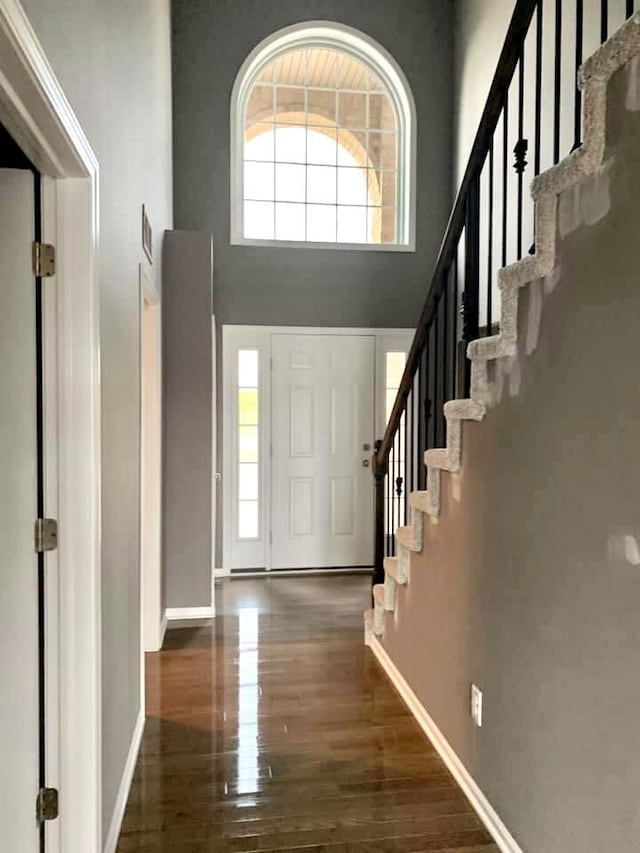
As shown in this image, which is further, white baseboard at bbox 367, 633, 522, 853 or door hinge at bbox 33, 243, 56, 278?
white baseboard at bbox 367, 633, 522, 853

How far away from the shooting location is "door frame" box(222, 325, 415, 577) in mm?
5324

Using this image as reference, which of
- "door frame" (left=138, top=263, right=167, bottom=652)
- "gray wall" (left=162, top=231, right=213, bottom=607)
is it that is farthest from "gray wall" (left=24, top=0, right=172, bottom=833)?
"gray wall" (left=162, top=231, right=213, bottom=607)

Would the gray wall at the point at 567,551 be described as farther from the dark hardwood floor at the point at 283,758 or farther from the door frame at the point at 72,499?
the door frame at the point at 72,499

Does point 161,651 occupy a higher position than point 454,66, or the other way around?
point 454,66

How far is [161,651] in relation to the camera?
3658mm

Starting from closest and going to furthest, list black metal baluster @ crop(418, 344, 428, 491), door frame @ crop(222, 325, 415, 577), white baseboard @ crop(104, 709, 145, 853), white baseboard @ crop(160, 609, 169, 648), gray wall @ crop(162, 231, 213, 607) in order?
white baseboard @ crop(104, 709, 145, 853) < black metal baluster @ crop(418, 344, 428, 491) < white baseboard @ crop(160, 609, 169, 648) < gray wall @ crop(162, 231, 213, 607) < door frame @ crop(222, 325, 415, 577)

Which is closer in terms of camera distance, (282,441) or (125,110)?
(125,110)

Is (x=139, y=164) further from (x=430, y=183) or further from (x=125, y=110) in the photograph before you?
(x=430, y=183)

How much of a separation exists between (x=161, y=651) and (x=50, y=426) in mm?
2340

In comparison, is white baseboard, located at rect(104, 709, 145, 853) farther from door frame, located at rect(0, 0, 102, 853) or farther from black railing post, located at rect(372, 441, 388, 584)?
black railing post, located at rect(372, 441, 388, 584)

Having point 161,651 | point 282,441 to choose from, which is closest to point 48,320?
point 161,651

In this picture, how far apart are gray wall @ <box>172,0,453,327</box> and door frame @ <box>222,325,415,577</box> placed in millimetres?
82

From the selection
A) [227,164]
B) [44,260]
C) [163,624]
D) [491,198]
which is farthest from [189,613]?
[227,164]

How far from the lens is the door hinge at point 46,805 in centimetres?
173
